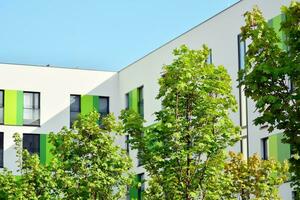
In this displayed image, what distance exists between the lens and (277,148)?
36719mm

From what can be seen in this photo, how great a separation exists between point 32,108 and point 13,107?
1.35 m

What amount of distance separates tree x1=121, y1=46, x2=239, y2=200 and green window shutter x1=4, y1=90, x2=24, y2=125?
30.4 meters

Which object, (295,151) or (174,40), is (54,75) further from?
(295,151)

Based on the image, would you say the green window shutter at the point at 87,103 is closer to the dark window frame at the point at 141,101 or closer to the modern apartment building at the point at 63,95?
the modern apartment building at the point at 63,95

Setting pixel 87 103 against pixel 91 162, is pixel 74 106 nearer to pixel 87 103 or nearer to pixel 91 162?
pixel 87 103

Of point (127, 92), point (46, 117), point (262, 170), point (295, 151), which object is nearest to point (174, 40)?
point (127, 92)

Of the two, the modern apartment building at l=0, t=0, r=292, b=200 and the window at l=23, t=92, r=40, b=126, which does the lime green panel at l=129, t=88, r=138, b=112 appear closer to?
the modern apartment building at l=0, t=0, r=292, b=200

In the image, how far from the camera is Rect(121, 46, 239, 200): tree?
21672 mm

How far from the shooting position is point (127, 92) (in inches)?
2111

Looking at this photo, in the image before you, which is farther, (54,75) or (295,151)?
(54,75)

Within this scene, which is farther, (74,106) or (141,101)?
(74,106)

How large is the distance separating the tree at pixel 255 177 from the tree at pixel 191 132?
25.0 ft

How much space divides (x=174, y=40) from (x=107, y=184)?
20.8 meters

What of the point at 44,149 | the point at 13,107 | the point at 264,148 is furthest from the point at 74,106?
the point at 264,148
